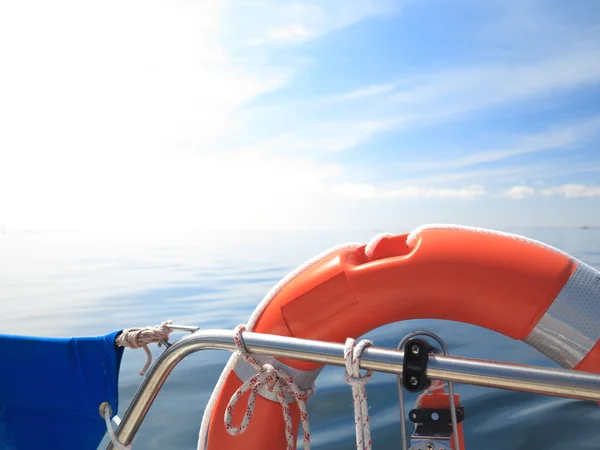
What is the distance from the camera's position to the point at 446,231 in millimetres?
1526

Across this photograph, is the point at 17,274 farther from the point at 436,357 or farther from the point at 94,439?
the point at 436,357

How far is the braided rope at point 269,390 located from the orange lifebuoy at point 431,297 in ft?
0.16

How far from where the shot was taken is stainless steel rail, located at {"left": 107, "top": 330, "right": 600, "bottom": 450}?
108cm

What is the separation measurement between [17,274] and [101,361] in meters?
12.2

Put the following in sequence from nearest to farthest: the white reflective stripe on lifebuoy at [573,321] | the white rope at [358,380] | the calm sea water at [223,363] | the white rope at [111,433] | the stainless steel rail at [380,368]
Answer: the stainless steel rail at [380,368] → the white rope at [358,380] → the white reflective stripe on lifebuoy at [573,321] → the white rope at [111,433] → the calm sea water at [223,363]

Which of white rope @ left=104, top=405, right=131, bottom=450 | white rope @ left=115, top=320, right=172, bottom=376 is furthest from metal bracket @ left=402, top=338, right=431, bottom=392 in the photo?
white rope @ left=104, top=405, right=131, bottom=450

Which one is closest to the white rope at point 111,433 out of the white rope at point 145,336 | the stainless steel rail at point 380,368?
the stainless steel rail at point 380,368

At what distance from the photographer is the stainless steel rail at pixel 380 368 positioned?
3.54 feet

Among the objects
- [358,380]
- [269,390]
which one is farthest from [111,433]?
[358,380]

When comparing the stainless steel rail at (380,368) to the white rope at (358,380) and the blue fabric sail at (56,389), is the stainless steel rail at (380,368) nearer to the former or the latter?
the white rope at (358,380)

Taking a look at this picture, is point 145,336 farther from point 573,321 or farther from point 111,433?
point 573,321

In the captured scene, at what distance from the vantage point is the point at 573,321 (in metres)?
1.38

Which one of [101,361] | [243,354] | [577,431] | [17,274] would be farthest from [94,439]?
[17,274]

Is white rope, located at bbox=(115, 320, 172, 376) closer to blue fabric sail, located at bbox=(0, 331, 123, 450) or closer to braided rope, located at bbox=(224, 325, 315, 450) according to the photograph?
blue fabric sail, located at bbox=(0, 331, 123, 450)
